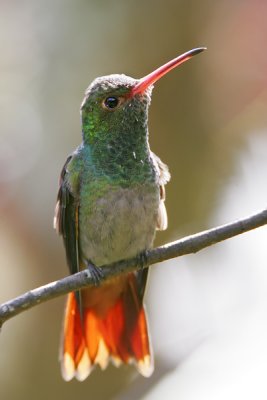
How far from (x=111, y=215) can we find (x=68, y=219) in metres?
0.35

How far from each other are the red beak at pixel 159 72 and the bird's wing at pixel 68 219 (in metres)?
0.54

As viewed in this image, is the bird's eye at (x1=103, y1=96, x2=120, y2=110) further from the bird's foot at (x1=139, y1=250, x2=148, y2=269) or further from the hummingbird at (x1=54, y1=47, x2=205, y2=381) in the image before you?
the bird's foot at (x1=139, y1=250, x2=148, y2=269)

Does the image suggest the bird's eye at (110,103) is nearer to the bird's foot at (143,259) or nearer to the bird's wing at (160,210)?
the bird's wing at (160,210)

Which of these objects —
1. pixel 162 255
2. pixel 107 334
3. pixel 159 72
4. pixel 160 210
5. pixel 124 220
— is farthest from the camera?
pixel 107 334

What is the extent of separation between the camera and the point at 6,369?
17.4 feet

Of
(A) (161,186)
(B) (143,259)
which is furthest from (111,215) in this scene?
(A) (161,186)

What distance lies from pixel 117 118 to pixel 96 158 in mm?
246

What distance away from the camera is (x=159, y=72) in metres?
4.25

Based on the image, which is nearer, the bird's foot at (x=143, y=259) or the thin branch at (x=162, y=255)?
the thin branch at (x=162, y=255)

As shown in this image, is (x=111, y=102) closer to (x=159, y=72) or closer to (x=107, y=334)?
(x=159, y=72)

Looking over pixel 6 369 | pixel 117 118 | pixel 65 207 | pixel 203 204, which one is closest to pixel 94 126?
pixel 117 118

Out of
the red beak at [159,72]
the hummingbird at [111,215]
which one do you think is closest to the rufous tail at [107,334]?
the hummingbird at [111,215]

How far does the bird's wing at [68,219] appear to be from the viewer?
4.57 meters

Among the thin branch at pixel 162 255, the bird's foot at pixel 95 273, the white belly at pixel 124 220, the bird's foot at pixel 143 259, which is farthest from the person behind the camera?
the white belly at pixel 124 220
